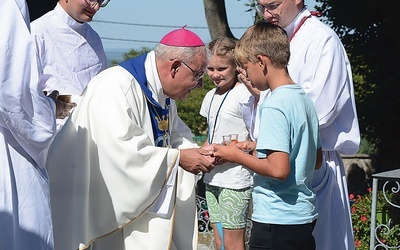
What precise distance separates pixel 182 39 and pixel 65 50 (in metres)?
1.20

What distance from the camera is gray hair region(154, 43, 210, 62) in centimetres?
478

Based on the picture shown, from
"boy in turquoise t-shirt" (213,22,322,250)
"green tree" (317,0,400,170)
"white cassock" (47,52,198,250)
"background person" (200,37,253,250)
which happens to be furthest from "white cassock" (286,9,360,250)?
"green tree" (317,0,400,170)

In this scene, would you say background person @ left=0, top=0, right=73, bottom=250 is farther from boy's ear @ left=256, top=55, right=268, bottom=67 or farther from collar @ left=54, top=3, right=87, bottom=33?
collar @ left=54, top=3, right=87, bottom=33

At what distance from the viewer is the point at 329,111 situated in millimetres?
4906

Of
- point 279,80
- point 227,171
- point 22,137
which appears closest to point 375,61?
point 227,171

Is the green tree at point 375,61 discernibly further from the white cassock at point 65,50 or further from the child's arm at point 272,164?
the child's arm at point 272,164

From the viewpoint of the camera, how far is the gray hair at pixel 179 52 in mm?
4781

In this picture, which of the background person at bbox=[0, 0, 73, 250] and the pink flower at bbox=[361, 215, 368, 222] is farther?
the pink flower at bbox=[361, 215, 368, 222]

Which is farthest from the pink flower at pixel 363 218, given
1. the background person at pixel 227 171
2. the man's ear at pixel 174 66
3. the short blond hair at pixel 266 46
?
the short blond hair at pixel 266 46

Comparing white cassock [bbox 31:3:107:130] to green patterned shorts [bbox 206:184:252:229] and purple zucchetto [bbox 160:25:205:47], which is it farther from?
green patterned shorts [bbox 206:184:252:229]

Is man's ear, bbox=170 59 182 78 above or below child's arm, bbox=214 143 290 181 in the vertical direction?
above

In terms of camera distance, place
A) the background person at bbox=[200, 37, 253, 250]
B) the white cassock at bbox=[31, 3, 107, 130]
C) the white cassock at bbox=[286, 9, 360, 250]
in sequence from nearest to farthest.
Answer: the white cassock at bbox=[286, 9, 360, 250] → the white cassock at bbox=[31, 3, 107, 130] → the background person at bbox=[200, 37, 253, 250]

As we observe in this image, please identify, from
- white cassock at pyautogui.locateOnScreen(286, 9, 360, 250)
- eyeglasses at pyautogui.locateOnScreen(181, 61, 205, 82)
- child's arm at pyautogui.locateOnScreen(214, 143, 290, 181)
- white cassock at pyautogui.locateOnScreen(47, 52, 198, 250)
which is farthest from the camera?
white cassock at pyautogui.locateOnScreen(286, 9, 360, 250)

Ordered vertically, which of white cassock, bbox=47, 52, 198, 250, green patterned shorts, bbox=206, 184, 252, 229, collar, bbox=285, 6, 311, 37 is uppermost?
collar, bbox=285, 6, 311, 37
